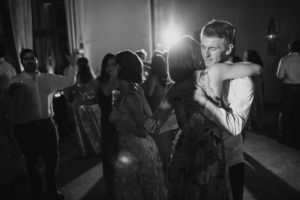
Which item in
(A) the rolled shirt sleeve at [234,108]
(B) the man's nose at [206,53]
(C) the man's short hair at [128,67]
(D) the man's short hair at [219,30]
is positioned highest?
(D) the man's short hair at [219,30]

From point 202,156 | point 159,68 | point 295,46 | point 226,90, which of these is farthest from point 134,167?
point 295,46

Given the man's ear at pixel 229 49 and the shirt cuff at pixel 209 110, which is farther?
the man's ear at pixel 229 49

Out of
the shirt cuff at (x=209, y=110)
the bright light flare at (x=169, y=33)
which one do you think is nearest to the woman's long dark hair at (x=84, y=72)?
the shirt cuff at (x=209, y=110)

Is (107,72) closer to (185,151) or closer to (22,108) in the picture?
(22,108)

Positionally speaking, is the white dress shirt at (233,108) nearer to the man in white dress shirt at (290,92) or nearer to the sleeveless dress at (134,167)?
the sleeveless dress at (134,167)

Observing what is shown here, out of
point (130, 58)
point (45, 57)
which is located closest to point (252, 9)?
point (45, 57)

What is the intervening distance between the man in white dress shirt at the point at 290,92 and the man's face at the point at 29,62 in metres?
3.80

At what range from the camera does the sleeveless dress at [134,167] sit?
2.25 m

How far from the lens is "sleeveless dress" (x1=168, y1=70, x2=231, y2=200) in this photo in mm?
1354

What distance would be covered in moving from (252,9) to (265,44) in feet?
3.27

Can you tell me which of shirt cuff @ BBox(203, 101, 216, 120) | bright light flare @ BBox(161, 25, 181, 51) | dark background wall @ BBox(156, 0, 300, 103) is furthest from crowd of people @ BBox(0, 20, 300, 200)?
bright light flare @ BBox(161, 25, 181, 51)

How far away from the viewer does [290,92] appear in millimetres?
4707

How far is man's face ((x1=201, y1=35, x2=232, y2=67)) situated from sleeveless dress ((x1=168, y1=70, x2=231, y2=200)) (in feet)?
0.40

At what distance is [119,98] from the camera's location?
2.29 metres
